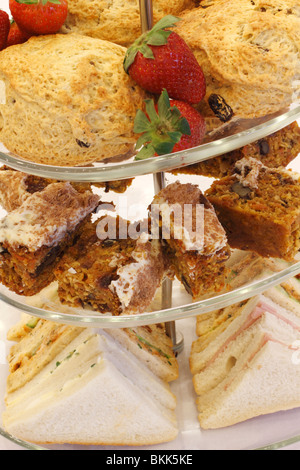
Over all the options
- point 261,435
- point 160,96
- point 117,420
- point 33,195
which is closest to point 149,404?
point 117,420

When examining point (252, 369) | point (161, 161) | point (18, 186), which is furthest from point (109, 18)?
point (252, 369)

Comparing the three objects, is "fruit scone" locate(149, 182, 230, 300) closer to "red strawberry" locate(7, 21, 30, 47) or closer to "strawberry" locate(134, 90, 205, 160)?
"strawberry" locate(134, 90, 205, 160)

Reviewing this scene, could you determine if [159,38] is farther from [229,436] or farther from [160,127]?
[229,436]

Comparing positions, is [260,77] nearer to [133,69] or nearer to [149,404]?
[133,69]

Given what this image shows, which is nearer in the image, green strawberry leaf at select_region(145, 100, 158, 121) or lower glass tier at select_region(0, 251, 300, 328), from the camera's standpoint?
green strawberry leaf at select_region(145, 100, 158, 121)

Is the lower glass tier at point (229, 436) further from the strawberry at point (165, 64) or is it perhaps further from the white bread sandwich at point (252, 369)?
the strawberry at point (165, 64)

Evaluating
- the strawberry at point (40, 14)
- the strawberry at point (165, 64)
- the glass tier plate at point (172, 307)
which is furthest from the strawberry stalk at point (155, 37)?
the glass tier plate at point (172, 307)

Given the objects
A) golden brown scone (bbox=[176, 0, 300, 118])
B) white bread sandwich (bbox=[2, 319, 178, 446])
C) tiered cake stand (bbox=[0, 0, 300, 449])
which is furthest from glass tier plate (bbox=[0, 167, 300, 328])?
golden brown scone (bbox=[176, 0, 300, 118])
